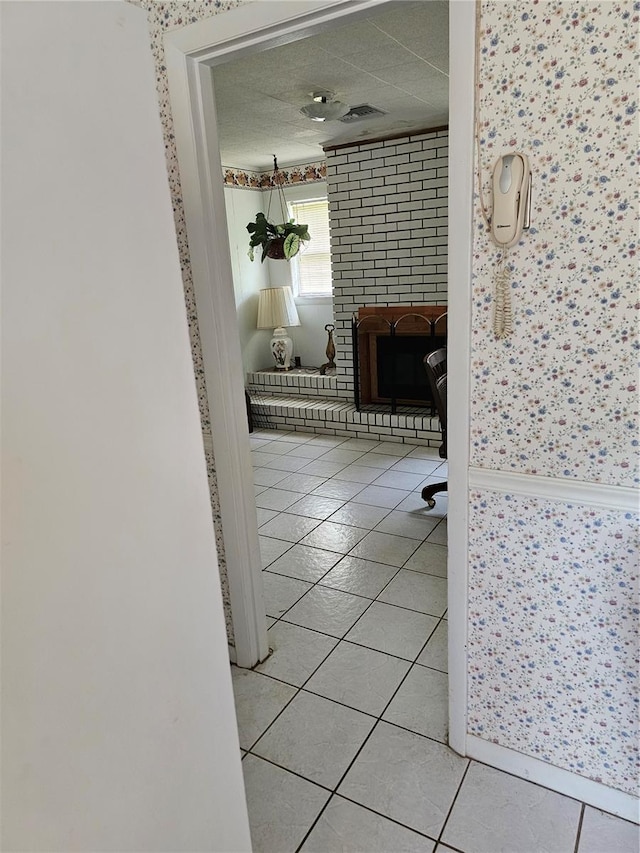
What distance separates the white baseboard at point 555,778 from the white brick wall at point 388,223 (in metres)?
3.41

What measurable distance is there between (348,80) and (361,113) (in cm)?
73

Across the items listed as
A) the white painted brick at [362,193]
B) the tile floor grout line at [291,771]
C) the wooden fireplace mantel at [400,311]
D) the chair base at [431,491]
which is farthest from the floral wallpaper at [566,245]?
the white painted brick at [362,193]

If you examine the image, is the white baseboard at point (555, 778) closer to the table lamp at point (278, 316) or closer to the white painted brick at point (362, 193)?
the white painted brick at point (362, 193)

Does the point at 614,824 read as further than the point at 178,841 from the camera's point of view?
Yes

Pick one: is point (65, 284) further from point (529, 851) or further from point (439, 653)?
point (439, 653)

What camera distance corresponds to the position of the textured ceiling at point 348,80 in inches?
90.4

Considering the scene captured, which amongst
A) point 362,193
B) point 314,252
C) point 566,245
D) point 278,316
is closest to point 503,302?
point 566,245

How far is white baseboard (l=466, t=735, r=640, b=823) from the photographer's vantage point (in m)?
Answer: 1.39

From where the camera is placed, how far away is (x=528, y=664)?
4.73 feet

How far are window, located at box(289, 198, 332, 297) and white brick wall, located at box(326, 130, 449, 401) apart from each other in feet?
2.27

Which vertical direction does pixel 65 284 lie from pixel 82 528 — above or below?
above

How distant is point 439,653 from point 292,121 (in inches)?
131

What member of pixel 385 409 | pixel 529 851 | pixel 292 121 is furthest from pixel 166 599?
pixel 385 409

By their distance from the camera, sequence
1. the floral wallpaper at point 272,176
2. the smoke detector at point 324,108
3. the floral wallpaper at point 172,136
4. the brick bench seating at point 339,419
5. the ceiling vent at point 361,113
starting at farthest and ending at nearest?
the floral wallpaper at point 272,176 → the brick bench seating at point 339,419 → the ceiling vent at point 361,113 → the smoke detector at point 324,108 → the floral wallpaper at point 172,136
